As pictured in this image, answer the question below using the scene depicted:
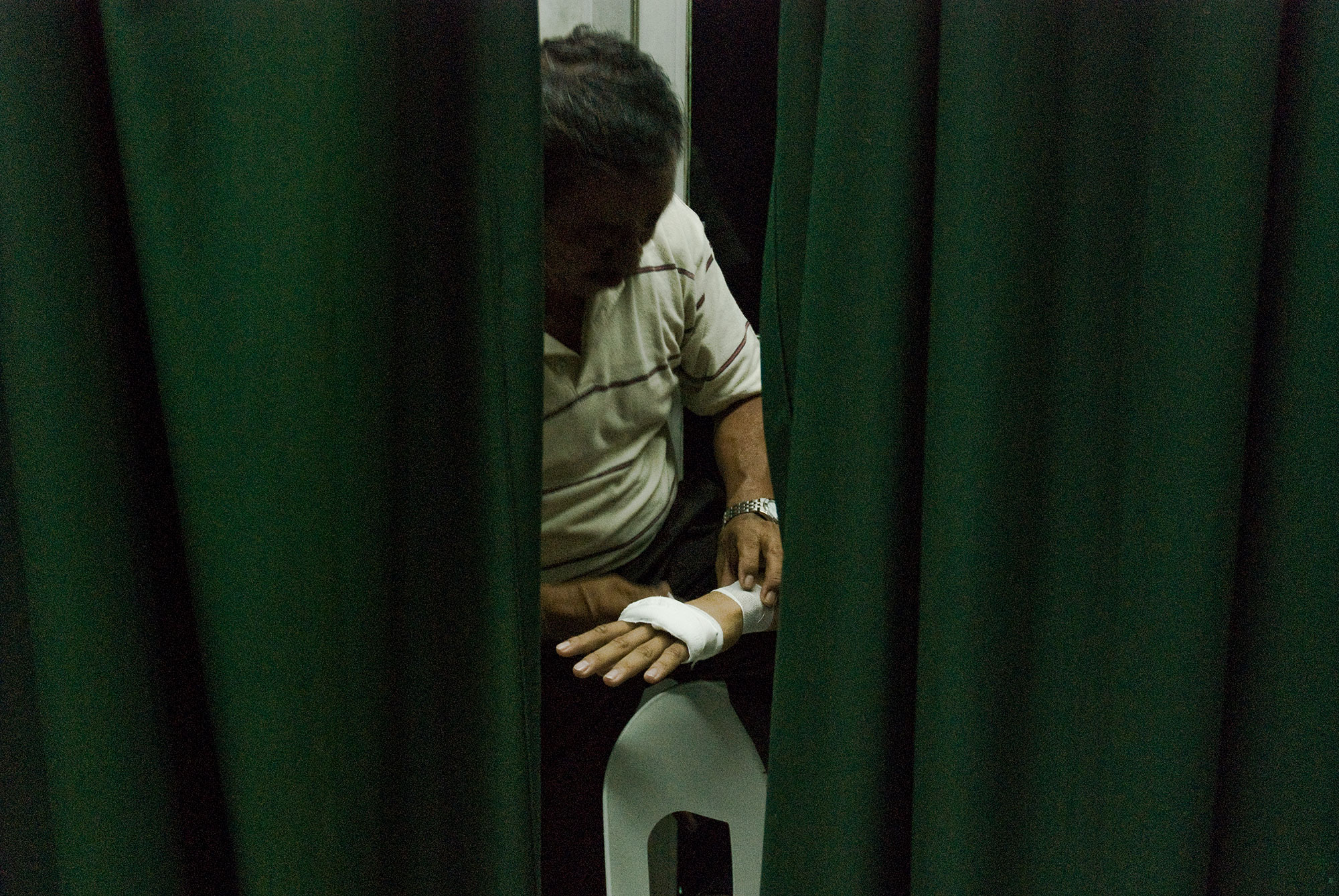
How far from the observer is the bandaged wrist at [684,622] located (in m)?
0.89

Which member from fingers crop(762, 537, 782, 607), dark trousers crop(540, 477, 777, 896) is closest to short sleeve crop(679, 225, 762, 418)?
fingers crop(762, 537, 782, 607)

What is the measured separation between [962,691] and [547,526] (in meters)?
0.61

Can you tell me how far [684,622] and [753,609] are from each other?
0.43 feet

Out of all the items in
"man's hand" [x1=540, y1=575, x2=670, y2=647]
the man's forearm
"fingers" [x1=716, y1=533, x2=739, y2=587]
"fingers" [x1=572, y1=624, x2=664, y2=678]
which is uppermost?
the man's forearm

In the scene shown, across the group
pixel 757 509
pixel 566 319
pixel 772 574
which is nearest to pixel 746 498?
pixel 757 509

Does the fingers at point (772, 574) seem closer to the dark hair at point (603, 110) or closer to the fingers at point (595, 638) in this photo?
the fingers at point (595, 638)

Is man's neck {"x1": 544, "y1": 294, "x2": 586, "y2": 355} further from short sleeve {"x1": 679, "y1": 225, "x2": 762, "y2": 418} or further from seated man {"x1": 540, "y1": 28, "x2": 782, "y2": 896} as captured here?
short sleeve {"x1": 679, "y1": 225, "x2": 762, "y2": 418}

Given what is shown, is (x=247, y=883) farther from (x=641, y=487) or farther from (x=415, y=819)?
(x=641, y=487)

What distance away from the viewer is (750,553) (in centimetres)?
113

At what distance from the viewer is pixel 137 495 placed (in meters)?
0.71

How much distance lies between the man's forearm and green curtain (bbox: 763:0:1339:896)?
1.97ft

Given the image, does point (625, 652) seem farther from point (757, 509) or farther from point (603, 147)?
point (603, 147)

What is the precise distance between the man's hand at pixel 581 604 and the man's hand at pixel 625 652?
0.21 metres

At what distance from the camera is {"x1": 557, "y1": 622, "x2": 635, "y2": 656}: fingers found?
33.7 inches
